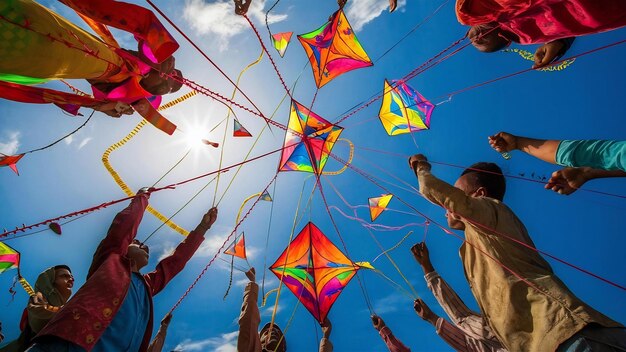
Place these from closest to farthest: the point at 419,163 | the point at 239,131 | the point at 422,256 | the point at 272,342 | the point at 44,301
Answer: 1. the point at 419,163
2. the point at 44,301
3. the point at 422,256
4. the point at 272,342
5. the point at 239,131

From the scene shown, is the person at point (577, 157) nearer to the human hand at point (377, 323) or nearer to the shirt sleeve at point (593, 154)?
the shirt sleeve at point (593, 154)

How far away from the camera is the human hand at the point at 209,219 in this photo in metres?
3.51

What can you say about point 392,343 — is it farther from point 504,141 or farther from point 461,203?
point 504,141

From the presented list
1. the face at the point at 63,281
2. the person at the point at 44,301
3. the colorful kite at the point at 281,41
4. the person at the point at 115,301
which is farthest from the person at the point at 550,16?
the face at the point at 63,281

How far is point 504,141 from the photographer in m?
2.28

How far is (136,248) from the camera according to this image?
2770 millimetres

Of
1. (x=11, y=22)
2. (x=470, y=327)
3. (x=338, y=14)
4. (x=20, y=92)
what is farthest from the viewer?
(x=338, y=14)

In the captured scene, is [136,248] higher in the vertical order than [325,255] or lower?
lower

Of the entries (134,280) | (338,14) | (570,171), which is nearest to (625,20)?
(570,171)

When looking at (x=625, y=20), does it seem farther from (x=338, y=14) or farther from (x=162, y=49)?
(x=338, y=14)

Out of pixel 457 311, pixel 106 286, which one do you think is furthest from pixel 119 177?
pixel 457 311

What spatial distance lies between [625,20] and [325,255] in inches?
249

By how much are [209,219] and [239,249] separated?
3.05m

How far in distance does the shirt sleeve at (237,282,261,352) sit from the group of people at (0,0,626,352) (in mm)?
11
